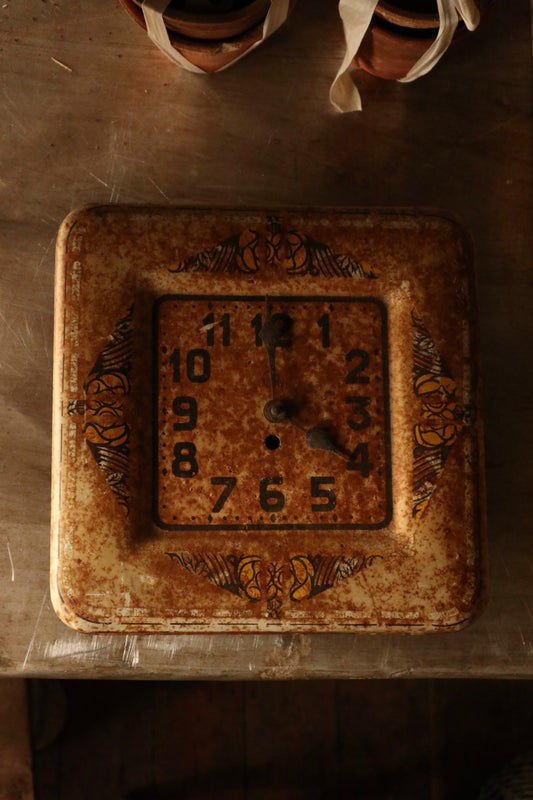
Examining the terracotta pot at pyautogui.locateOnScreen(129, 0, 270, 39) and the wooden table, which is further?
the wooden table

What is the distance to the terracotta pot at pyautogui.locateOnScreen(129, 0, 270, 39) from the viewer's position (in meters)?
1.04

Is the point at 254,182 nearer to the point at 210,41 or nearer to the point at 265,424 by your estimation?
the point at 210,41

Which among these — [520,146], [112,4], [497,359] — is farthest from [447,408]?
[112,4]

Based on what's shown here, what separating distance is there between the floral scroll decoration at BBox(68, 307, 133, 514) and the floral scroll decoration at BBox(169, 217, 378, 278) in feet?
0.46

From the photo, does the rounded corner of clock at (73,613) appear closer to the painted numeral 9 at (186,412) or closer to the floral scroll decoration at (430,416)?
the painted numeral 9 at (186,412)

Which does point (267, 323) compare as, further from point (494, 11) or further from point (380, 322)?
point (494, 11)

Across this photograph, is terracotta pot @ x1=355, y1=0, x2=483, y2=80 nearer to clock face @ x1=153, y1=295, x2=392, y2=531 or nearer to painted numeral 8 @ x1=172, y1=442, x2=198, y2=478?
clock face @ x1=153, y1=295, x2=392, y2=531

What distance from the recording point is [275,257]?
0.99 metres

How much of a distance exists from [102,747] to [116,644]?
565 millimetres

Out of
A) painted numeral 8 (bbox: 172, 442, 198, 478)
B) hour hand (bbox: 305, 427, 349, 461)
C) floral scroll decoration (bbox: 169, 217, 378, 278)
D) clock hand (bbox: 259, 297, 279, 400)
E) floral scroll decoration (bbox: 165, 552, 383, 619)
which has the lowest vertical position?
floral scroll decoration (bbox: 165, 552, 383, 619)

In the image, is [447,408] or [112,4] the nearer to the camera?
[447,408]

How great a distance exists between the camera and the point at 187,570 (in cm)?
97

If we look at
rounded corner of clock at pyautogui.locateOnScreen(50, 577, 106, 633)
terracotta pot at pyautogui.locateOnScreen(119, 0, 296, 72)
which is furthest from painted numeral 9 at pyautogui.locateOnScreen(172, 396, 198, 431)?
terracotta pot at pyautogui.locateOnScreen(119, 0, 296, 72)

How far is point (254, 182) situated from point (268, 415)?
16.2 inches
